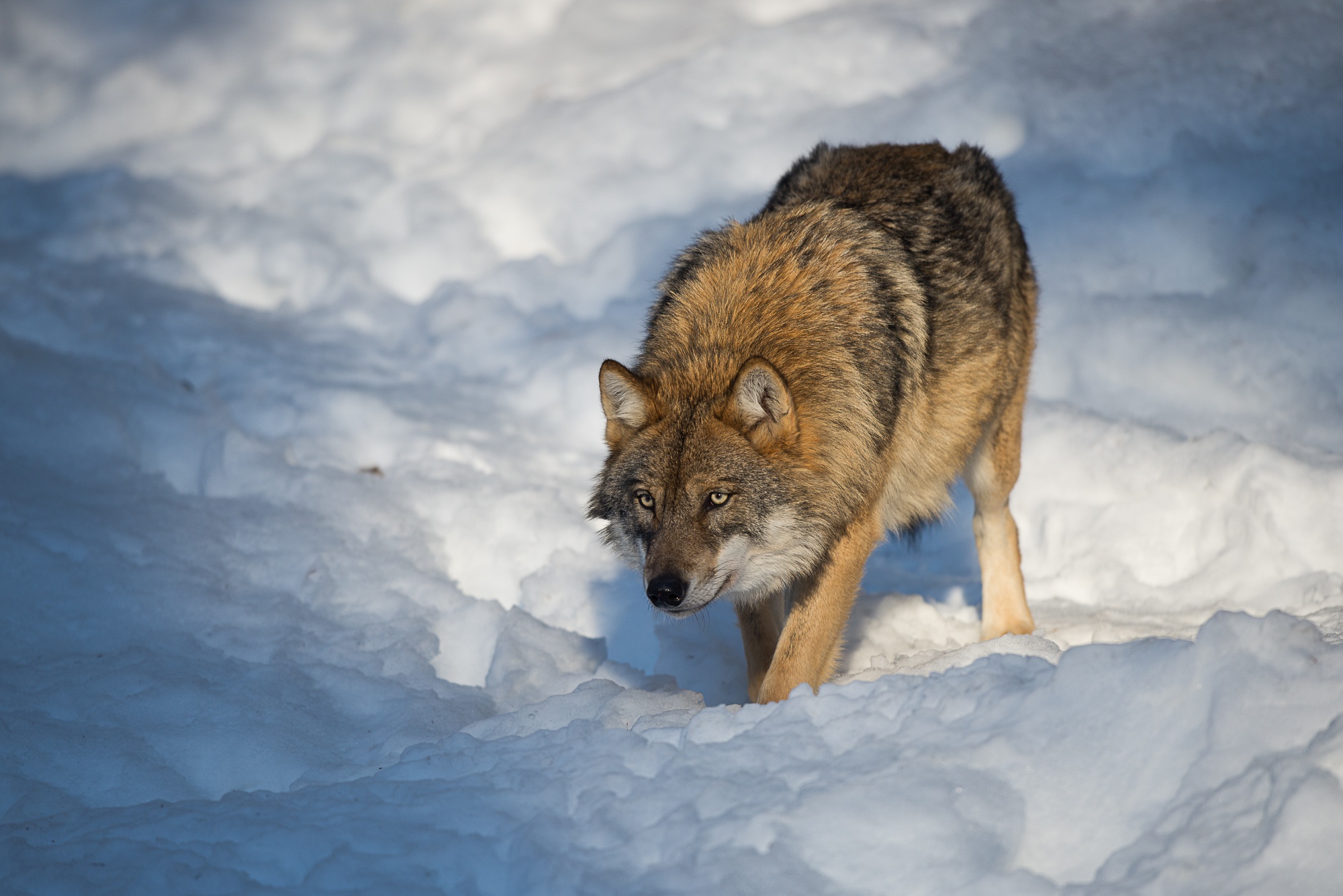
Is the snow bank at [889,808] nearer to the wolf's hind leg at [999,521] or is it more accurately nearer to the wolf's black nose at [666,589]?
the wolf's black nose at [666,589]

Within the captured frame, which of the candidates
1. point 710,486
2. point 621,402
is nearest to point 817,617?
point 710,486

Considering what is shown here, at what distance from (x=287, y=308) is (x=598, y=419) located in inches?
120

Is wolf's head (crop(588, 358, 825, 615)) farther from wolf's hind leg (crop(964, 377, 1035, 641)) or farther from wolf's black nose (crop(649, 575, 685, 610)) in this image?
wolf's hind leg (crop(964, 377, 1035, 641))

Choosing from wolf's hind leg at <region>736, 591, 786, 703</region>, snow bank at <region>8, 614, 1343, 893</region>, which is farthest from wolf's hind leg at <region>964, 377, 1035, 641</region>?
snow bank at <region>8, 614, 1343, 893</region>

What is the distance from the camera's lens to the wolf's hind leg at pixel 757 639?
4664 mm

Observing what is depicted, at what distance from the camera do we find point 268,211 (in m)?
9.29

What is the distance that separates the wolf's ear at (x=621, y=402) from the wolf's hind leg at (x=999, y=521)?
201cm

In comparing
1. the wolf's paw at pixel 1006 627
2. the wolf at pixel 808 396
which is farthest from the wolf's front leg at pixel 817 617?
the wolf's paw at pixel 1006 627

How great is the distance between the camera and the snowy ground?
2.88 meters

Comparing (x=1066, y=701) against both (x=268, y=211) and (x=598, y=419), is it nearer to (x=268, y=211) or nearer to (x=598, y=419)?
(x=598, y=419)

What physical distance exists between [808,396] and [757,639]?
1269 millimetres

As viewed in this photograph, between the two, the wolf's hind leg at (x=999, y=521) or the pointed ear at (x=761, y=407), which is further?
the wolf's hind leg at (x=999, y=521)

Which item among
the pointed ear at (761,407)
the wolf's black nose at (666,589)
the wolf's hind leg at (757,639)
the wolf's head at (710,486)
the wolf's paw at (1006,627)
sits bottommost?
the wolf's paw at (1006,627)

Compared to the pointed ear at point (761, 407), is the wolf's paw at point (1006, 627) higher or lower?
lower
